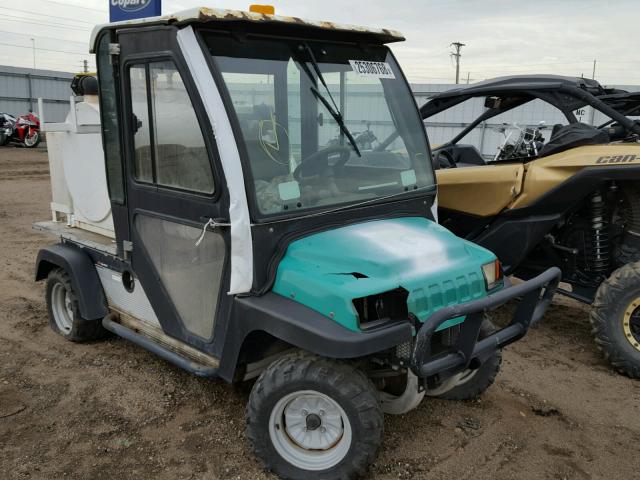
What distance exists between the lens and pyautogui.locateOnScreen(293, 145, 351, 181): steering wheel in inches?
126

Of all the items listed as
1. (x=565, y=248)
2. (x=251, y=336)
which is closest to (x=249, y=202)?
(x=251, y=336)

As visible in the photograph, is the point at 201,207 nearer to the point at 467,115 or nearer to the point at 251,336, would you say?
the point at 251,336

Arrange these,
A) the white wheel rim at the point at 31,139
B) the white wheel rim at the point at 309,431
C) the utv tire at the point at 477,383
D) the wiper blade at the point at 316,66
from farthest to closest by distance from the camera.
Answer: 1. the white wheel rim at the point at 31,139
2. the utv tire at the point at 477,383
3. the wiper blade at the point at 316,66
4. the white wheel rim at the point at 309,431

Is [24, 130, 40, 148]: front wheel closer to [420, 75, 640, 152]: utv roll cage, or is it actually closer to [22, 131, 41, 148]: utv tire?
[22, 131, 41, 148]: utv tire

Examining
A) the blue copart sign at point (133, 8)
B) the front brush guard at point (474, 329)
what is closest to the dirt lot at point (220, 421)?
the front brush guard at point (474, 329)

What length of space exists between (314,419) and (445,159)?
12.3 feet

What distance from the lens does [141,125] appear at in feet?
11.4

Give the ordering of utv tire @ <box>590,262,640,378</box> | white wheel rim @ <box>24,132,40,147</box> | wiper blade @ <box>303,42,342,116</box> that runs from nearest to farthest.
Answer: wiper blade @ <box>303,42,342,116</box> → utv tire @ <box>590,262,640,378</box> → white wheel rim @ <box>24,132,40,147</box>

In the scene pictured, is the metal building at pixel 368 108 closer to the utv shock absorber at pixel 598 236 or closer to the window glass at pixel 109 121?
the window glass at pixel 109 121

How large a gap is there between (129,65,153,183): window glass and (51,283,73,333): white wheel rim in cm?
172

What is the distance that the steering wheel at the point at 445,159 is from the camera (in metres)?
6.03

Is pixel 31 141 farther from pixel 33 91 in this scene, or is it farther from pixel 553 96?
pixel 553 96

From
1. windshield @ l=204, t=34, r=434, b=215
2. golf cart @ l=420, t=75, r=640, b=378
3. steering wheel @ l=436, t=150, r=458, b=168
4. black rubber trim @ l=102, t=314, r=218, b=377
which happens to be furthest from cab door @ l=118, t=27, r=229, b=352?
steering wheel @ l=436, t=150, r=458, b=168

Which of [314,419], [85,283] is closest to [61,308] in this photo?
[85,283]
